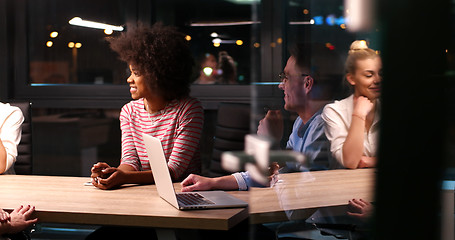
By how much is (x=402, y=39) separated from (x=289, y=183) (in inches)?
11.7

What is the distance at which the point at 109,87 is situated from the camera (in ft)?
13.1

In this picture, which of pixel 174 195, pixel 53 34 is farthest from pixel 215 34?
pixel 174 195

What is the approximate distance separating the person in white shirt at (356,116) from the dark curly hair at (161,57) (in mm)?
2040

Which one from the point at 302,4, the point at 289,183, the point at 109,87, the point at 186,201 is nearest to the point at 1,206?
the point at 186,201

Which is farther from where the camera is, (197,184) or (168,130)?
(168,130)

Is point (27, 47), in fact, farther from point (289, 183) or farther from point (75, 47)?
point (289, 183)

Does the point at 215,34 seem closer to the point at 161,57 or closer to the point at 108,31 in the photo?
the point at 108,31

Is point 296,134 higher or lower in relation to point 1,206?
higher

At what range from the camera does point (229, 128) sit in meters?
2.61

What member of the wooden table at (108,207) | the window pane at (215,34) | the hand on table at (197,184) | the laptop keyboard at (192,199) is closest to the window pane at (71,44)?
the window pane at (215,34)

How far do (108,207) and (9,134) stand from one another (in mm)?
998

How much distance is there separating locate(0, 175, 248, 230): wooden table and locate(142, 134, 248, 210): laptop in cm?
3

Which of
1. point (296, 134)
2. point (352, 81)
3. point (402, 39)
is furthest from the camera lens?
point (296, 134)

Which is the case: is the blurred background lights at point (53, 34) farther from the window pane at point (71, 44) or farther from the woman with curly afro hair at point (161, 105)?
the woman with curly afro hair at point (161, 105)
